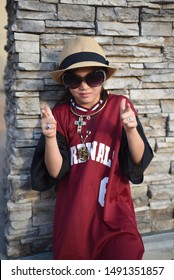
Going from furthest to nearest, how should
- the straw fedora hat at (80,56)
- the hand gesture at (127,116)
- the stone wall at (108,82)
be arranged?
the stone wall at (108,82), the straw fedora hat at (80,56), the hand gesture at (127,116)

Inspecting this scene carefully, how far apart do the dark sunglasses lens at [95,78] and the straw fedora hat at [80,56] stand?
4cm

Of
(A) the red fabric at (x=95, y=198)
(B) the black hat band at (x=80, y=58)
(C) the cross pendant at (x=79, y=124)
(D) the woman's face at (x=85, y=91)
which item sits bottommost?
(A) the red fabric at (x=95, y=198)

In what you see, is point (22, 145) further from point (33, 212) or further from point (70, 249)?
point (70, 249)

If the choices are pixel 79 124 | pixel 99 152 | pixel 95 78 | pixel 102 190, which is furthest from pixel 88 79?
pixel 102 190

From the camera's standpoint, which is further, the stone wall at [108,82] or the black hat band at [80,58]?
the stone wall at [108,82]

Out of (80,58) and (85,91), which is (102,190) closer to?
(85,91)

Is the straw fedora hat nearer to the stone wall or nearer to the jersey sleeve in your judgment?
the stone wall

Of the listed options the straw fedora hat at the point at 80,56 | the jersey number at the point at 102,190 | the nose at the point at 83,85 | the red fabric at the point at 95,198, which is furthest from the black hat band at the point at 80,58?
the jersey number at the point at 102,190

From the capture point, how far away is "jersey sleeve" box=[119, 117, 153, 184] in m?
1.71

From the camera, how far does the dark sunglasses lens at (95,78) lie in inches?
64.9

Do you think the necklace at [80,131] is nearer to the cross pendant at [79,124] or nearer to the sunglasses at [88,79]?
the cross pendant at [79,124]

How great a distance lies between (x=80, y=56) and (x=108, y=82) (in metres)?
0.43

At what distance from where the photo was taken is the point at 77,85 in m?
1.66

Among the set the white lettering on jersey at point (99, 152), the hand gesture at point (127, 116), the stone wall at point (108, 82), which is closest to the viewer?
the hand gesture at point (127, 116)
